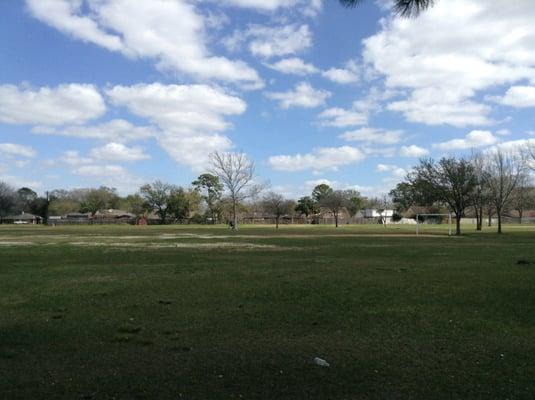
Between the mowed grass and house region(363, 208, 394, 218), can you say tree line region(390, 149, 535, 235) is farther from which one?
house region(363, 208, 394, 218)

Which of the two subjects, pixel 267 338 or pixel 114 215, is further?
pixel 114 215

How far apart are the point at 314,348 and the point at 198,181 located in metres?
133

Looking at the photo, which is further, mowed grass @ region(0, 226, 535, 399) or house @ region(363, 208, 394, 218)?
house @ region(363, 208, 394, 218)

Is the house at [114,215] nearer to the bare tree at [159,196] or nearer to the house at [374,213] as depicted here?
the bare tree at [159,196]

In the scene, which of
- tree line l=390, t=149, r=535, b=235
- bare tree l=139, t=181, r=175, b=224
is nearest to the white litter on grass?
tree line l=390, t=149, r=535, b=235

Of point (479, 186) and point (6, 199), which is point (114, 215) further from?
point (479, 186)

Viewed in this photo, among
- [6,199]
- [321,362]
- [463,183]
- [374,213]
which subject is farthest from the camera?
[374,213]

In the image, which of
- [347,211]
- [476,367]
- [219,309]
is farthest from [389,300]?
[347,211]

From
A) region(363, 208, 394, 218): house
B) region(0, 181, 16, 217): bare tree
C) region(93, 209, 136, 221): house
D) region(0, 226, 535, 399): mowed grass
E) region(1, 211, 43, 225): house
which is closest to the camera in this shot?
region(0, 226, 535, 399): mowed grass

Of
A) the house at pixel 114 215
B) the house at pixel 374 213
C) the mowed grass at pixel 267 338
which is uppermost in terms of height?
the house at pixel 374 213

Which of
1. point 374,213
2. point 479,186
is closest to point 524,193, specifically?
point 479,186

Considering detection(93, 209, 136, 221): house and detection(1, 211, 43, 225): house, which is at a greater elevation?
detection(93, 209, 136, 221): house

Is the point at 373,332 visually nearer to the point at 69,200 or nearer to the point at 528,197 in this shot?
the point at 528,197

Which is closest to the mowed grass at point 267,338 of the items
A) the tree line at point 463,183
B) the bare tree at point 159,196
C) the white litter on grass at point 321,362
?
the white litter on grass at point 321,362
